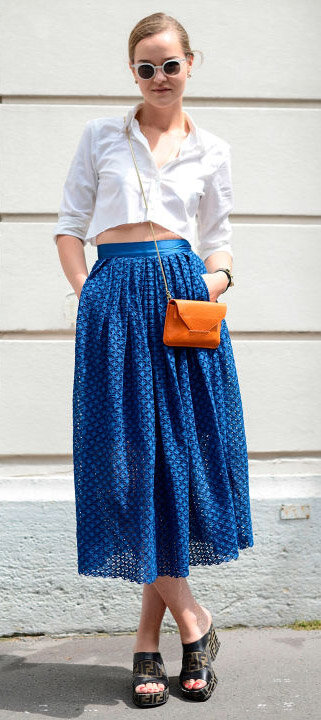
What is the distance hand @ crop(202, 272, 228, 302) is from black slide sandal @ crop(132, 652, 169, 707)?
1.21 m

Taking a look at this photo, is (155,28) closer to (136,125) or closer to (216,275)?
(136,125)

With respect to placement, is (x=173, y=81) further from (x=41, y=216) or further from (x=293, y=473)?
(x=293, y=473)

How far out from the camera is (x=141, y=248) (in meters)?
2.75

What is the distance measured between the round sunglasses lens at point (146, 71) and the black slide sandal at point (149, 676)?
1.88 metres

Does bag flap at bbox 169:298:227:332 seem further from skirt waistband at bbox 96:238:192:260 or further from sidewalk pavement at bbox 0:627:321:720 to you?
sidewalk pavement at bbox 0:627:321:720

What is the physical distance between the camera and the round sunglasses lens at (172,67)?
105 inches

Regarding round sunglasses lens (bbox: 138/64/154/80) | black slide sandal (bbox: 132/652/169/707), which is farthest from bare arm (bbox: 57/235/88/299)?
black slide sandal (bbox: 132/652/169/707)

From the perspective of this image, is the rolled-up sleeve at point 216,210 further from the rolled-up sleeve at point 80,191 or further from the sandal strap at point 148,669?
the sandal strap at point 148,669

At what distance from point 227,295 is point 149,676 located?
A: 164 cm

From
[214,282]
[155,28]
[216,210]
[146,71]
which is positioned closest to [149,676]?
[214,282]

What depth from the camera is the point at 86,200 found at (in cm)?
287

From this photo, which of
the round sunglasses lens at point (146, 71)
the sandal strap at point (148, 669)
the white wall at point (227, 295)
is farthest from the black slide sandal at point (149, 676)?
the round sunglasses lens at point (146, 71)

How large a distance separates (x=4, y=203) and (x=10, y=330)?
Result: 54 cm

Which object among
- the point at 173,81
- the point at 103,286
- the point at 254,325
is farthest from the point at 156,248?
the point at 254,325
